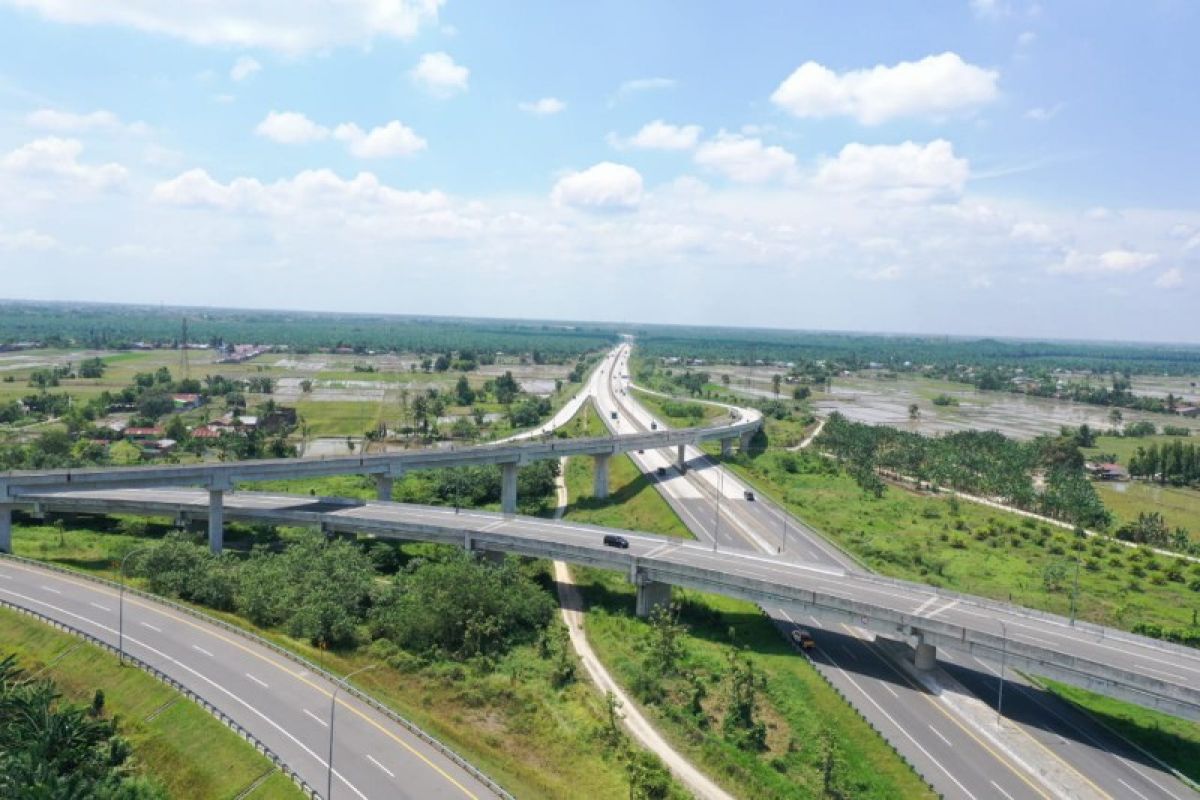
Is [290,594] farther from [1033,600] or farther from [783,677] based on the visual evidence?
[1033,600]

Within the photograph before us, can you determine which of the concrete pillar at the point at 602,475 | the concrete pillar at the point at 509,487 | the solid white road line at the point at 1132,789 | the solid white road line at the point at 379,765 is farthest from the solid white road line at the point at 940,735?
the concrete pillar at the point at 602,475

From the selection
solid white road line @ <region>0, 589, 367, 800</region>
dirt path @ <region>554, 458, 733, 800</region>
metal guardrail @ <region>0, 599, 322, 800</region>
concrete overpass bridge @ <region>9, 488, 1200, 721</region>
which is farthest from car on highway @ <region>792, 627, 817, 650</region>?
metal guardrail @ <region>0, 599, 322, 800</region>

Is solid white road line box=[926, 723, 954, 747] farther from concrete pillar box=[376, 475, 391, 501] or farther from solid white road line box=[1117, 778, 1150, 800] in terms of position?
concrete pillar box=[376, 475, 391, 501]

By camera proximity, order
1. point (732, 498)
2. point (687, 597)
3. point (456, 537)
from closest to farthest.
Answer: point (687, 597)
point (456, 537)
point (732, 498)

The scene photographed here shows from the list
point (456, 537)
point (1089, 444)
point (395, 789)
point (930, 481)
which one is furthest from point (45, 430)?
point (1089, 444)

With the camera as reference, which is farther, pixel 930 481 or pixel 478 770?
pixel 930 481

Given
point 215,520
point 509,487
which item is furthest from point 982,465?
point 215,520
